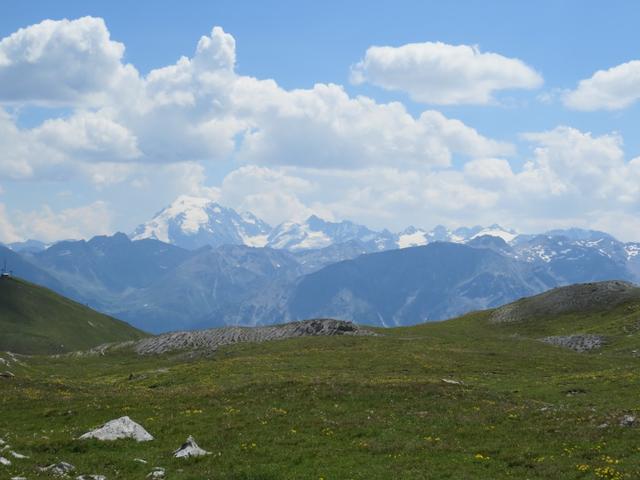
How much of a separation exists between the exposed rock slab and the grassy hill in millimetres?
28315

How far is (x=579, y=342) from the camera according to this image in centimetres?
9481

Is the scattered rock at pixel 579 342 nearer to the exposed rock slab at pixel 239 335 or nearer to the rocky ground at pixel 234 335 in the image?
the rocky ground at pixel 234 335

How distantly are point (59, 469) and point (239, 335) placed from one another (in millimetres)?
90641

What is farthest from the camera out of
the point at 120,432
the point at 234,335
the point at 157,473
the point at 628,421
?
the point at 234,335

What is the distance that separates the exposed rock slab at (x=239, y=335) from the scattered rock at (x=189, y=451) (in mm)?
76234

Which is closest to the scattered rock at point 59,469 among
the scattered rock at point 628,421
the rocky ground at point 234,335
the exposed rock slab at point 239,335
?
the scattered rock at point 628,421

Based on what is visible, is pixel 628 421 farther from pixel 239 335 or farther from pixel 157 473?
pixel 239 335

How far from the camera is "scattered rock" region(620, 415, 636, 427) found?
37188 millimetres

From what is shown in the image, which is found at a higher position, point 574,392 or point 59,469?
point 59,469

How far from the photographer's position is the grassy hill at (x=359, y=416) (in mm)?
31906

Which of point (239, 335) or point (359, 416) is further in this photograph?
point (239, 335)

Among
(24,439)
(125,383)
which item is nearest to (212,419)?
(24,439)

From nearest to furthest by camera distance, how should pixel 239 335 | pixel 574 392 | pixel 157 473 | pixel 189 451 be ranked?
1. pixel 157 473
2. pixel 189 451
3. pixel 574 392
4. pixel 239 335

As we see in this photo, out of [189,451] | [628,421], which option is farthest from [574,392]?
[189,451]
